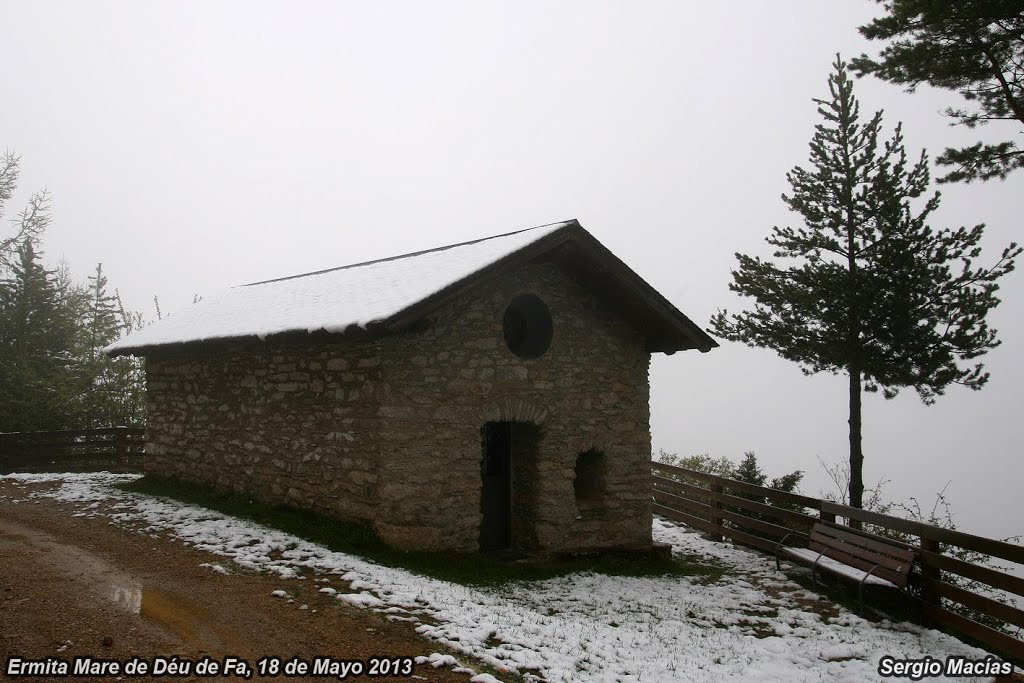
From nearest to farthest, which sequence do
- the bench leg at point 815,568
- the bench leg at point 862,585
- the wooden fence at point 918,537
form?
1. the wooden fence at point 918,537
2. the bench leg at point 862,585
3. the bench leg at point 815,568

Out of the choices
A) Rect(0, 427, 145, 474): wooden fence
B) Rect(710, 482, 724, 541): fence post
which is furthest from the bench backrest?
Rect(0, 427, 145, 474): wooden fence

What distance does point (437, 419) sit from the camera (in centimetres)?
869

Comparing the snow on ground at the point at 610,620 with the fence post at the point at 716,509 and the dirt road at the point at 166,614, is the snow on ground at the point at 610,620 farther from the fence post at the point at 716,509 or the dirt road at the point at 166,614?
the fence post at the point at 716,509

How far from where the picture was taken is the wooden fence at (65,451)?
15.4m

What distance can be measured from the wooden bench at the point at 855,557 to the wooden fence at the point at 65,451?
13611mm

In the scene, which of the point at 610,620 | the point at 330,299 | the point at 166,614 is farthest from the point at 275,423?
the point at 610,620

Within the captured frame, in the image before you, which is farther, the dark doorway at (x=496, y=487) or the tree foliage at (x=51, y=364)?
the tree foliage at (x=51, y=364)

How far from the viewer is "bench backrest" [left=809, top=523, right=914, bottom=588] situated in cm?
763

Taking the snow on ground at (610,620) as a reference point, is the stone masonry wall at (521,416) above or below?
above

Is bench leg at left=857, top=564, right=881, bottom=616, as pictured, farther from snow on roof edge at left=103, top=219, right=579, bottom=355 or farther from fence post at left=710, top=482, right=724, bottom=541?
snow on roof edge at left=103, top=219, right=579, bottom=355

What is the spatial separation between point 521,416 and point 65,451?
39.4ft

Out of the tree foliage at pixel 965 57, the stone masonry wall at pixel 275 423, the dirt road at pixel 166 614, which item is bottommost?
the dirt road at pixel 166 614

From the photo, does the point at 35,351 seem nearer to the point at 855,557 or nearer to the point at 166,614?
the point at 166,614

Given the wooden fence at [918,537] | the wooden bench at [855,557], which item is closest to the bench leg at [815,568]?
the wooden bench at [855,557]
